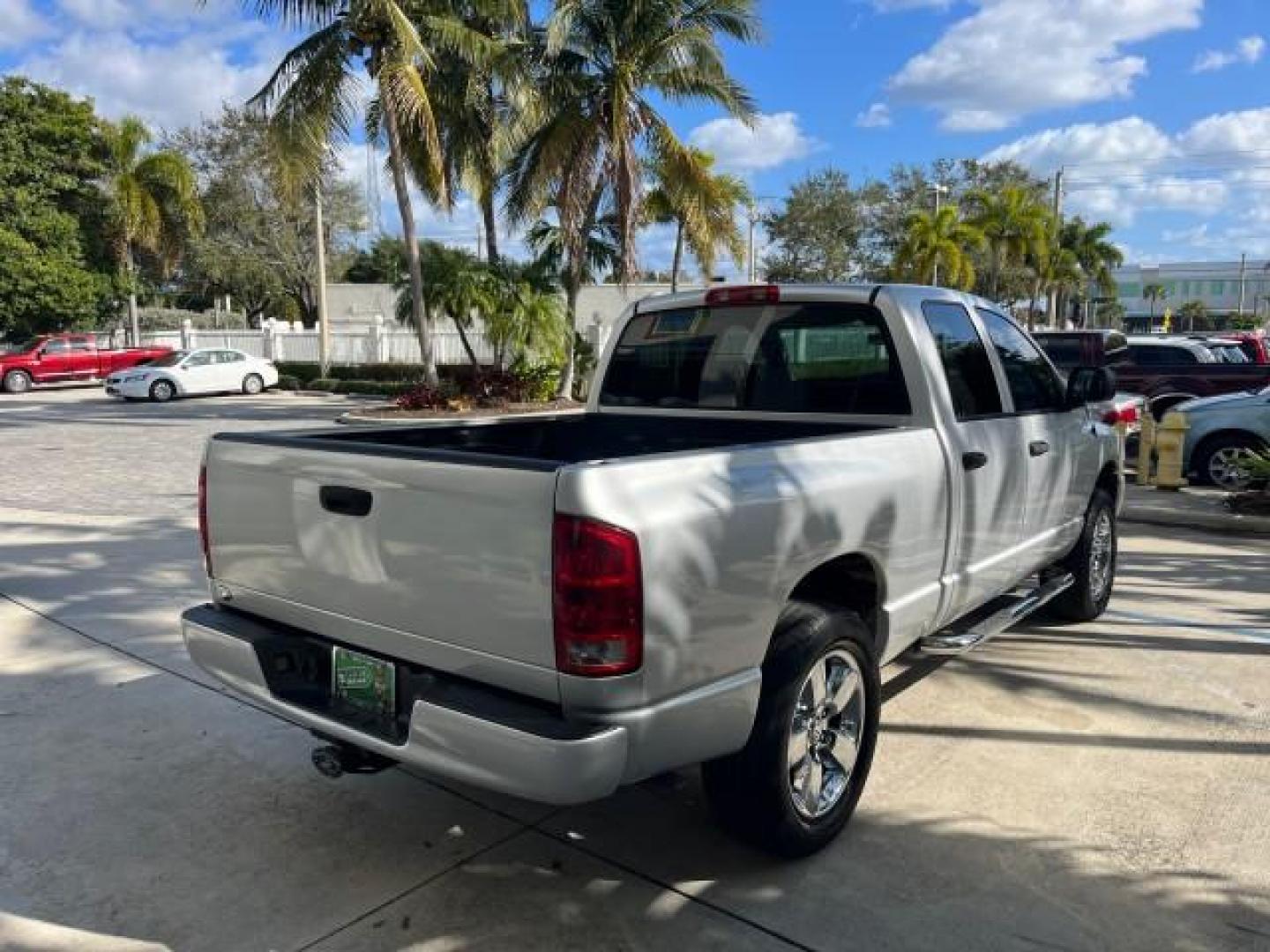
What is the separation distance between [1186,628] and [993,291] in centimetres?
4459

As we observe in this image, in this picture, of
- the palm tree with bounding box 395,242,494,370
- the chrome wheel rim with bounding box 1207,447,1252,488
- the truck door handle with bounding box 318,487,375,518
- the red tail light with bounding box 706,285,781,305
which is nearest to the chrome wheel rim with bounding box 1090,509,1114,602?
the red tail light with bounding box 706,285,781,305

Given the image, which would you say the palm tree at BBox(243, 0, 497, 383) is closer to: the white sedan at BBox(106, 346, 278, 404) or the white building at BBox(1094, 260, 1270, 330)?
the white sedan at BBox(106, 346, 278, 404)

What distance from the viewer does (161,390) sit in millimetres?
26984

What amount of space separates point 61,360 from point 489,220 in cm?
1607

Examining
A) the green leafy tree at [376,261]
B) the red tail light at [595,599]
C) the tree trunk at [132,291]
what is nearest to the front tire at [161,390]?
the tree trunk at [132,291]

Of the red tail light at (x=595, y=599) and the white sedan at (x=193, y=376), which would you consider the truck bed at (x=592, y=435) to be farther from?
the white sedan at (x=193, y=376)

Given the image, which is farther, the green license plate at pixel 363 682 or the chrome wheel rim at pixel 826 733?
the chrome wheel rim at pixel 826 733

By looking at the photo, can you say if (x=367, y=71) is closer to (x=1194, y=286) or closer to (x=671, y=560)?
(x=671, y=560)

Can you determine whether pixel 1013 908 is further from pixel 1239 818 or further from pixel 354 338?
pixel 354 338

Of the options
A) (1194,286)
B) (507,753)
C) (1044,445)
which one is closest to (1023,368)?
(1044,445)

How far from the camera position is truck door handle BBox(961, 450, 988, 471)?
4.08 metres

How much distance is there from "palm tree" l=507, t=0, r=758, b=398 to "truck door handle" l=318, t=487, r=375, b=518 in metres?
17.1

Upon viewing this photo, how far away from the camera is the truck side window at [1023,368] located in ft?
15.9

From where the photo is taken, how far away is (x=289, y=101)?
1852cm
